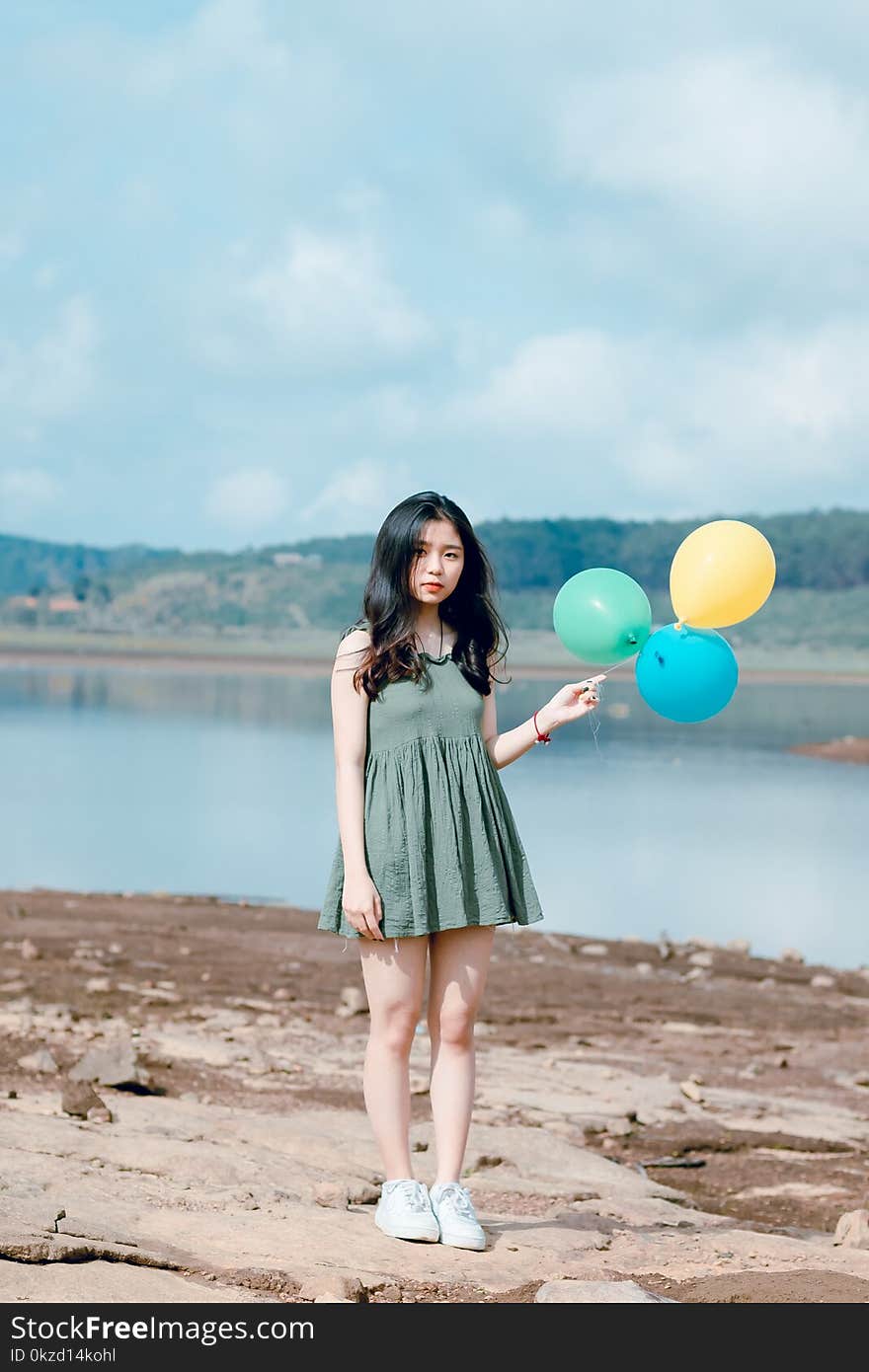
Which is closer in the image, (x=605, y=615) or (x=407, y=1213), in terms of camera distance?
(x=407, y=1213)

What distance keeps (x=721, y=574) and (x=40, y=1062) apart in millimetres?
3288

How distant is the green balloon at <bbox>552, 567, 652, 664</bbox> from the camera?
4.45m

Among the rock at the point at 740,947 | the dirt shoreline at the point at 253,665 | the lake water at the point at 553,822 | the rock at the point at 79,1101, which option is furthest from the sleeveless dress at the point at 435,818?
the dirt shoreline at the point at 253,665

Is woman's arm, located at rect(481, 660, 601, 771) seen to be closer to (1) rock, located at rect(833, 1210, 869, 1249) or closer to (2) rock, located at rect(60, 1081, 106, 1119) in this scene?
(1) rock, located at rect(833, 1210, 869, 1249)

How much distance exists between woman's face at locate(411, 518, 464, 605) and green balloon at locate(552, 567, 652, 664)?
15.0 inches

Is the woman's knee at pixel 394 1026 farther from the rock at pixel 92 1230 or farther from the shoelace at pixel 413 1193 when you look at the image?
the rock at pixel 92 1230

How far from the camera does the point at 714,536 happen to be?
180 inches

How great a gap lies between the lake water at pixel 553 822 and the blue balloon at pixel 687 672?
736 cm

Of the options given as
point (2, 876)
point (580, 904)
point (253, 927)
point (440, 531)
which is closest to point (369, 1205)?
point (440, 531)

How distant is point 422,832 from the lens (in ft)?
13.5

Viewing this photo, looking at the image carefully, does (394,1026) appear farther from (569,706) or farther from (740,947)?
(740,947)

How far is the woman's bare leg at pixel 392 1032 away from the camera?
4172 millimetres

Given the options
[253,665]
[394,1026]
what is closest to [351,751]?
[394,1026]
